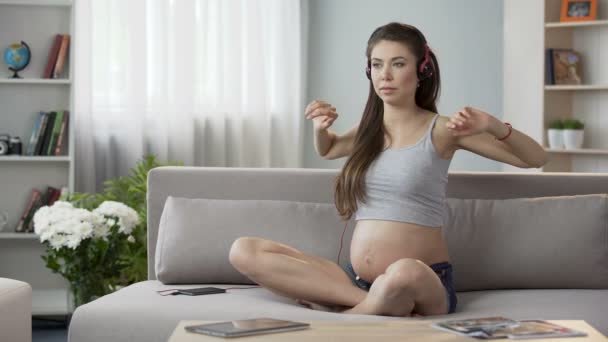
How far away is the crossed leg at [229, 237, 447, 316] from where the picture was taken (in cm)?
231

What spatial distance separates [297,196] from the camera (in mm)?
3027

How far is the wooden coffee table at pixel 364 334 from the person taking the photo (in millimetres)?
1802

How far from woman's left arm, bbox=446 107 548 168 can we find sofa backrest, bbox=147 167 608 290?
0.31 metres

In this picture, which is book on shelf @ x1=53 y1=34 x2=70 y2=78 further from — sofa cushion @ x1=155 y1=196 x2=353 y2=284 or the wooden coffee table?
the wooden coffee table

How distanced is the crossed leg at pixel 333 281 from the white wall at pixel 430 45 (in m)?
2.82

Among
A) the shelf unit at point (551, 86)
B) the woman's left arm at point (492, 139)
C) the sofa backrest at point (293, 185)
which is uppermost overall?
the shelf unit at point (551, 86)

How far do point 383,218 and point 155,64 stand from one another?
107 inches

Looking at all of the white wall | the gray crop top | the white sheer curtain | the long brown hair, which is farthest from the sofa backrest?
the white wall

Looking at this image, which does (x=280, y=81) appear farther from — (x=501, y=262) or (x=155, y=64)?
(x=501, y=262)

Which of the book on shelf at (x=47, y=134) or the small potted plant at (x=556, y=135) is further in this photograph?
the small potted plant at (x=556, y=135)

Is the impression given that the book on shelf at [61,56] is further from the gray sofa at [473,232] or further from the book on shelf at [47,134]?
the gray sofa at [473,232]

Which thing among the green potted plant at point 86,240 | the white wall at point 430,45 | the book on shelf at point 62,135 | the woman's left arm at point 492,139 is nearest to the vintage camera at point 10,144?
the book on shelf at point 62,135

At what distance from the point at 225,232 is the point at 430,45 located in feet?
9.29

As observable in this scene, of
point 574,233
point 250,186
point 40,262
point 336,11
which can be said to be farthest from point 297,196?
point 336,11
